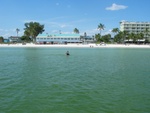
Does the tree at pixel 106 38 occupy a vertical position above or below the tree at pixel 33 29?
below

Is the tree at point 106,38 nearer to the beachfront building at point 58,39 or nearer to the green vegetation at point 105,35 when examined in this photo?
the green vegetation at point 105,35

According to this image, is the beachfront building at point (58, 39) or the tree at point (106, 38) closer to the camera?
the beachfront building at point (58, 39)

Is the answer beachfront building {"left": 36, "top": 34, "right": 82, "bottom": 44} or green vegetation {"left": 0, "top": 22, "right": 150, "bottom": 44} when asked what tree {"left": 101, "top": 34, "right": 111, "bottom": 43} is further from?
beachfront building {"left": 36, "top": 34, "right": 82, "bottom": 44}

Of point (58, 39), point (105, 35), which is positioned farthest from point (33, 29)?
point (105, 35)

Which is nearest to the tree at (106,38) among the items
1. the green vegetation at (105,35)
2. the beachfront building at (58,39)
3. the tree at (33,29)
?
the green vegetation at (105,35)

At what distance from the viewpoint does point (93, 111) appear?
13312 mm

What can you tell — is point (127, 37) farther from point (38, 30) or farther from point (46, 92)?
point (46, 92)

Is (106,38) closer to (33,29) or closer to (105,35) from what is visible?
(105,35)

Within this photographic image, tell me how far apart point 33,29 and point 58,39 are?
1008 inches

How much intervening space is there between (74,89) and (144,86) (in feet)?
20.8

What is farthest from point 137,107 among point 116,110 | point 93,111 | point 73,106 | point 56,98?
point 56,98

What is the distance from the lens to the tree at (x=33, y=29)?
18288cm

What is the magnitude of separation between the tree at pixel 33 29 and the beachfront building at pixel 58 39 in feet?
46.6

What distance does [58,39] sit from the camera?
556ft
